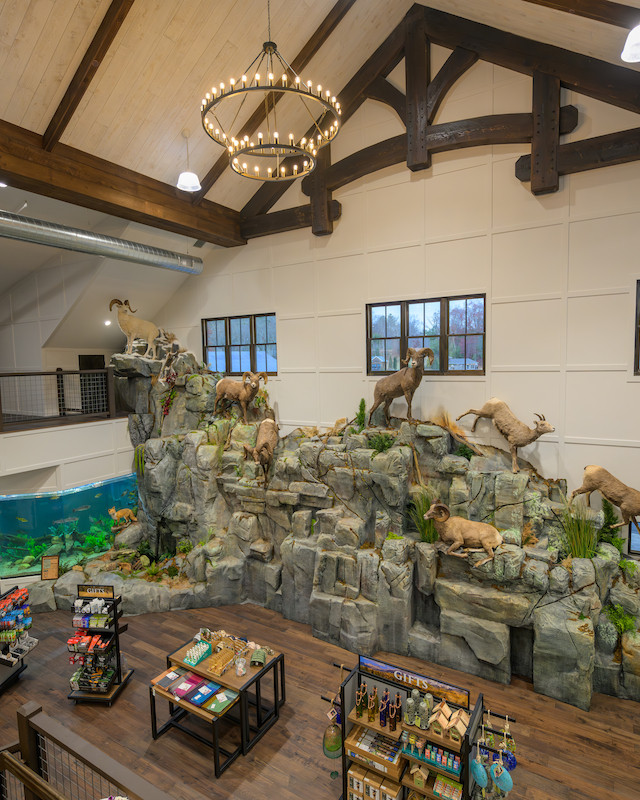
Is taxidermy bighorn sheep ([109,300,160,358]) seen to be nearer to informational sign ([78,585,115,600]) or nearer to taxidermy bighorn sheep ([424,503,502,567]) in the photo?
informational sign ([78,585,115,600])

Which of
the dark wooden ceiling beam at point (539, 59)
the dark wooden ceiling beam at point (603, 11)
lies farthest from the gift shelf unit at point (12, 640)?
the dark wooden ceiling beam at point (539, 59)

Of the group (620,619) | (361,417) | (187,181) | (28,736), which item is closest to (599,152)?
(361,417)

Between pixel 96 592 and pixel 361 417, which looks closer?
pixel 96 592

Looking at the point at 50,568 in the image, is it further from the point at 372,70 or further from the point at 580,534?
the point at 372,70

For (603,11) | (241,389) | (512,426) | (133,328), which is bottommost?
(512,426)

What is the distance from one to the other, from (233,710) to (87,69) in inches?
296

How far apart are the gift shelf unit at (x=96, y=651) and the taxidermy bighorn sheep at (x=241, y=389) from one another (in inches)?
161

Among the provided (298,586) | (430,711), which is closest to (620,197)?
(430,711)

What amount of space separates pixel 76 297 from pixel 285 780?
341 inches

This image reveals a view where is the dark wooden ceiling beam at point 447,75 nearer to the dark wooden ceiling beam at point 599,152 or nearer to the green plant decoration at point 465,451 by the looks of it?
the dark wooden ceiling beam at point 599,152

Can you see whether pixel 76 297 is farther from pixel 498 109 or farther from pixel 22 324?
pixel 498 109

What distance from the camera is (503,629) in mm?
5078

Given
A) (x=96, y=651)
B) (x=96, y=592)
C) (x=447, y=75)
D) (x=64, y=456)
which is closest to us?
A: (x=96, y=651)

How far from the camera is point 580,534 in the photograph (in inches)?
210
